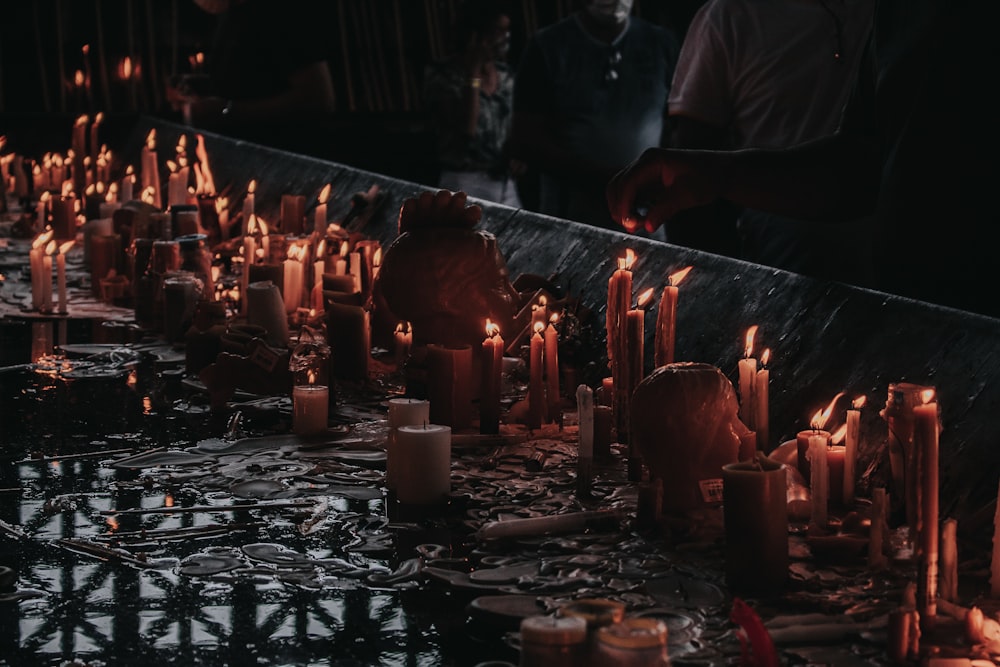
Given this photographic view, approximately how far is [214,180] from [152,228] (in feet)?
6.88

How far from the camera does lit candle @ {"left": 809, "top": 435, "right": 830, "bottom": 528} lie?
245 cm

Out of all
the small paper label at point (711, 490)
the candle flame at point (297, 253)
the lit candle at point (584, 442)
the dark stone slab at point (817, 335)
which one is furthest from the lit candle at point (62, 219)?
the small paper label at point (711, 490)

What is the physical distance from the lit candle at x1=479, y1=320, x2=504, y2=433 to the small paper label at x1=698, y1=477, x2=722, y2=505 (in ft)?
2.34

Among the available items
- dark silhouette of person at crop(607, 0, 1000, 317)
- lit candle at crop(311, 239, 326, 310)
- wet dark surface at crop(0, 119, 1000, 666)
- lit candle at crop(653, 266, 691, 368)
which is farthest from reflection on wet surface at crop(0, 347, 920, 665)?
lit candle at crop(311, 239, 326, 310)

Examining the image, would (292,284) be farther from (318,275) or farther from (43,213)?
(43,213)

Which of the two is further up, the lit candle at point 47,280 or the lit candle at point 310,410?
the lit candle at point 47,280

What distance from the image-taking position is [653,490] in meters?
2.51

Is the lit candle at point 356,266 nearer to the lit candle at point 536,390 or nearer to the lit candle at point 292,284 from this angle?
the lit candle at point 292,284

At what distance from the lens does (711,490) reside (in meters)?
2.57

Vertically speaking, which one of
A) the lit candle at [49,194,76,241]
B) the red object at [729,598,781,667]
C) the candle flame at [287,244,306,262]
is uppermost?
the lit candle at [49,194,76,241]

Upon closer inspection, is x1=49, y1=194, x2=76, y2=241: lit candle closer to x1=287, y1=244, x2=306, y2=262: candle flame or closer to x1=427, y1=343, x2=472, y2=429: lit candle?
x1=287, y1=244, x2=306, y2=262: candle flame

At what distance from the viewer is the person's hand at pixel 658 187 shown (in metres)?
3.39

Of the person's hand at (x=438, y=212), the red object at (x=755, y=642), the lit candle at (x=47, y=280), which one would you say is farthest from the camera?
the lit candle at (x=47, y=280)

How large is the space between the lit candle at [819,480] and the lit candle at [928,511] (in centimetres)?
39
